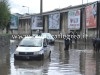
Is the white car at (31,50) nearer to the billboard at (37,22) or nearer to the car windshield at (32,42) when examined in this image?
the car windshield at (32,42)

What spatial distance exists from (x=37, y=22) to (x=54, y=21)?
7591 millimetres

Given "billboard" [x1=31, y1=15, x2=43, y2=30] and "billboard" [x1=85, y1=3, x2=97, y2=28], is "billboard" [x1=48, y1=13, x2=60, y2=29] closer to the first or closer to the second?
"billboard" [x1=31, y1=15, x2=43, y2=30]

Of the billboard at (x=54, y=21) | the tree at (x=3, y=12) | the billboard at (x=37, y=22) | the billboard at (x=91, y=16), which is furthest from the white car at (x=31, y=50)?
the billboard at (x=37, y=22)

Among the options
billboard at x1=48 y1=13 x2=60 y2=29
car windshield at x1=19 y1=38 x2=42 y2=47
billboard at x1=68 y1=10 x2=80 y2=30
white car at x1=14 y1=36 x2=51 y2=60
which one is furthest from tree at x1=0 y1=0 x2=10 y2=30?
billboard at x1=48 y1=13 x2=60 y2=29

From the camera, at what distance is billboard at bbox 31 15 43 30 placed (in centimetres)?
7650

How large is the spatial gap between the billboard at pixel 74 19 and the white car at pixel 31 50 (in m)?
35.0

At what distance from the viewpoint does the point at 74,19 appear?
198 feet

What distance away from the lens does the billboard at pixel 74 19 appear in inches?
2340

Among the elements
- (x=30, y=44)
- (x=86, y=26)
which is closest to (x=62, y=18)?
(x=86, y=26)

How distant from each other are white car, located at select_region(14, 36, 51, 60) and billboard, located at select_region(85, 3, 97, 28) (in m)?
27.2

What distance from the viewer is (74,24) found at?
60.2 m

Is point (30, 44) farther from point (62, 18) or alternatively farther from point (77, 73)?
point (62, 18)

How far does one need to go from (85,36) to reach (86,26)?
1.48m

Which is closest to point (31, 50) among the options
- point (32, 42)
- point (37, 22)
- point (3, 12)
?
point (32, 42)
